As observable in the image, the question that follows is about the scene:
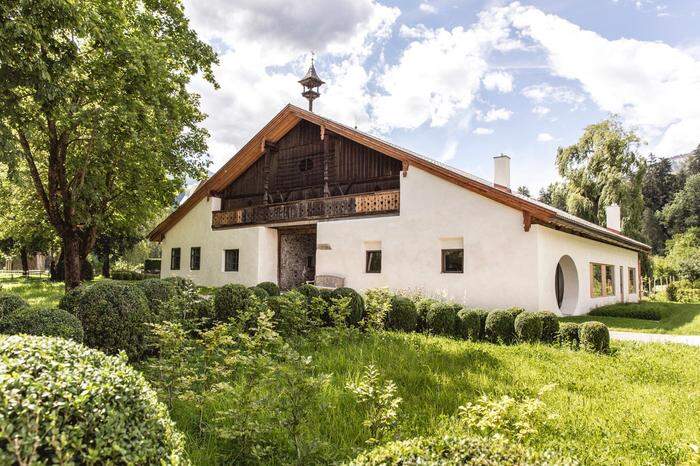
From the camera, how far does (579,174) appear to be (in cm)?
2989

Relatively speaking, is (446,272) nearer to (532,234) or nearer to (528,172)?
(532,234)

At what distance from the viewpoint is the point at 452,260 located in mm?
14945

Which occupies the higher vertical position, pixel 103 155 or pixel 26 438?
pixel 103 155

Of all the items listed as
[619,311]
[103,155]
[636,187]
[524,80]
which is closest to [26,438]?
[524,80]

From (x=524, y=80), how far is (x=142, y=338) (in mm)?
12406

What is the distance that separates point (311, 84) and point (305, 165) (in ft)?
16.6

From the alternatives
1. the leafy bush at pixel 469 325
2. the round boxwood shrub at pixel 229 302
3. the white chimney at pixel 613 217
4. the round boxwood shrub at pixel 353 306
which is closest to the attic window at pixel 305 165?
the round boxwood shrub at pixel 353 306

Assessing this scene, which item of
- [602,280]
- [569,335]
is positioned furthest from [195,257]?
[602,280]

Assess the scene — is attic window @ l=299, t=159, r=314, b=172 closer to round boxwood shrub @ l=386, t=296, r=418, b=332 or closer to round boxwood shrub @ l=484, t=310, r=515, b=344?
round boxwood shrub @ l=386, t=296, r=418, b=332

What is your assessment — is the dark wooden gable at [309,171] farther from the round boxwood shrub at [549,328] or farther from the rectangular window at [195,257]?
the round boxwood shrub at [549,328]

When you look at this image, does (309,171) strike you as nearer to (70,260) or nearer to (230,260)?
(230,260)

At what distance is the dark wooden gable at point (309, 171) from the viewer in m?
17.5

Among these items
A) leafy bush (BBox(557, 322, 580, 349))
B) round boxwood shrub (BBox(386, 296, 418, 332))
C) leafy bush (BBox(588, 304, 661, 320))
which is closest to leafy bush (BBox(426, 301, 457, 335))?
round boxwood shrub (BBox(386, 296, 418, 332))

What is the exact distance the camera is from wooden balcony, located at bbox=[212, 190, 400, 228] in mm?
16562
